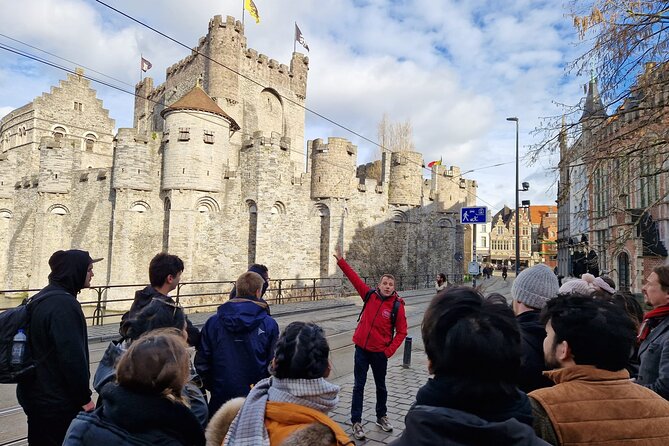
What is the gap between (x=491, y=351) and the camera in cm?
131

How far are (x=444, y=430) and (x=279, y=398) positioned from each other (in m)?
0.77

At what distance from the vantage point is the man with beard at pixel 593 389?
1518mm

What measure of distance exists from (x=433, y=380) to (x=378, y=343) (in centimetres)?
326

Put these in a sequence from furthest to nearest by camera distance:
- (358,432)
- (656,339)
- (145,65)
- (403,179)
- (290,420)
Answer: (145,65)
(403,179)
(358,432)
(656,339)
(290,420)

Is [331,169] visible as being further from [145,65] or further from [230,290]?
[145,65]

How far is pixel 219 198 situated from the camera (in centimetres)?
2230

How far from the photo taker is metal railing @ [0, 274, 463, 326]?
19.2 m

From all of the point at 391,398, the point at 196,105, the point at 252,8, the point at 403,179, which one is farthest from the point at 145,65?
the point at 391,398

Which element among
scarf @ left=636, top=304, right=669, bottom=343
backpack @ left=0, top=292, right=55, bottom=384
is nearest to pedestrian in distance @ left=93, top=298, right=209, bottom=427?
backpack @ left=0, top=292, right=55, bottom=384

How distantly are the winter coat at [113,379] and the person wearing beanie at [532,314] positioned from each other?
1697 mm

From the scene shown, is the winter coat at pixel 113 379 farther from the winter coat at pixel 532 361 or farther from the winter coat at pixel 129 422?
the winter coat at pixel 532 361

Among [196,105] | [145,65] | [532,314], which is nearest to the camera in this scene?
[532,314]

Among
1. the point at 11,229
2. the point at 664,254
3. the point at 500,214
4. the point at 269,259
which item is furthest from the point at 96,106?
the point at 500,214

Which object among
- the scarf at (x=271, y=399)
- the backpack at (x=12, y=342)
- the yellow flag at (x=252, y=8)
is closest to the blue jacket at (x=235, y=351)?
the backpack at (x=12, y=342)
